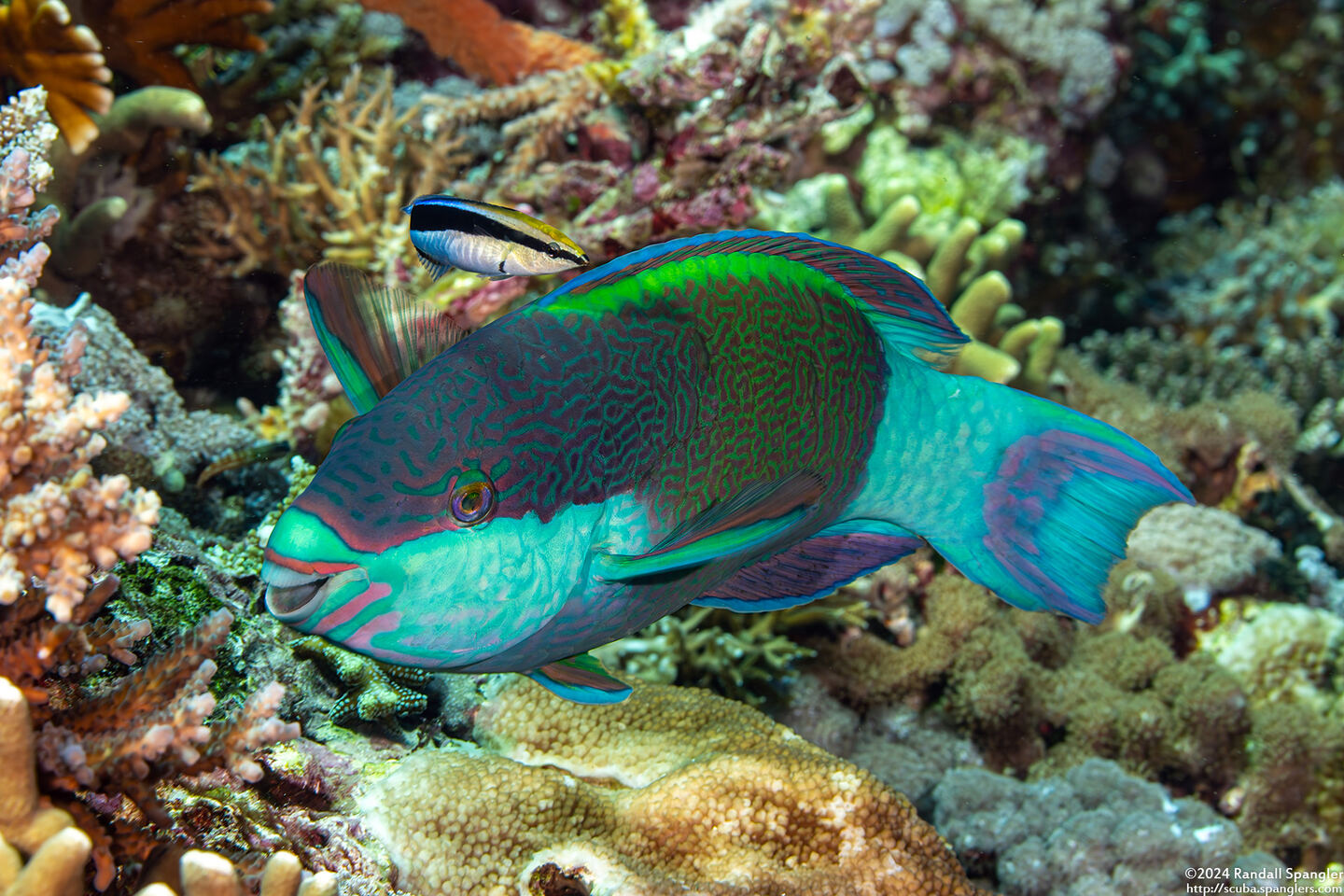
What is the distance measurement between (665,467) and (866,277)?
71 cm

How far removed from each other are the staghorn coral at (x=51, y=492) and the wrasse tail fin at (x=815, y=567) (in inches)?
44.2

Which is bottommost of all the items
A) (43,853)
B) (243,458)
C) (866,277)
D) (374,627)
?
(243,458)

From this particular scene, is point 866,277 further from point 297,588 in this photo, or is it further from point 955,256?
point 955,256

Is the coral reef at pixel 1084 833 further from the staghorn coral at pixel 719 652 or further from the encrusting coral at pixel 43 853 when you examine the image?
the encrusting coral at pixel 43 853

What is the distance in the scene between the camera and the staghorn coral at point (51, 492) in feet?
4.64

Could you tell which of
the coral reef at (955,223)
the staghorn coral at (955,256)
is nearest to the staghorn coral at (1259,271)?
the coral reef at (955,223)

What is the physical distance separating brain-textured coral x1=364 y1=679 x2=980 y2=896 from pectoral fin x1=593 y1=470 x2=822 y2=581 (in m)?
1.05

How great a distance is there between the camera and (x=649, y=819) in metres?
2.24

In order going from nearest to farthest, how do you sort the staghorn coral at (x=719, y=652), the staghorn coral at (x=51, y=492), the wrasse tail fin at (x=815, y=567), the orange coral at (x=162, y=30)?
1. the staghorn coral at (x=51, y=492)
2. the wrasse tail fin at (x=815, y=567)
3. the staghorn coral at (x=719, y=652)
4. the orange coral at (x=162, y=30)

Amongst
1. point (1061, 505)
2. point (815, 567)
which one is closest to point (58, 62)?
point (815, 567)

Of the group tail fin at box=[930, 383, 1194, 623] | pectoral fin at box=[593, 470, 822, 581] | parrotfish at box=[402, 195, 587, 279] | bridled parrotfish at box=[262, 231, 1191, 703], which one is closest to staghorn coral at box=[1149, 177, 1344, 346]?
A: tail fin at box=[930, 383, 1194, 623]

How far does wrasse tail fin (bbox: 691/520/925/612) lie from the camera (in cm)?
185

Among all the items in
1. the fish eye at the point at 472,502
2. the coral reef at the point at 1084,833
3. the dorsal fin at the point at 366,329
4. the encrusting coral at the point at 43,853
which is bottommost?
the coral reef at the point at 1084,833

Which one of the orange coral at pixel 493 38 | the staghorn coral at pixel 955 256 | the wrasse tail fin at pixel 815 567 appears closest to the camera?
the wrasse tail fin at pixel 815 567
